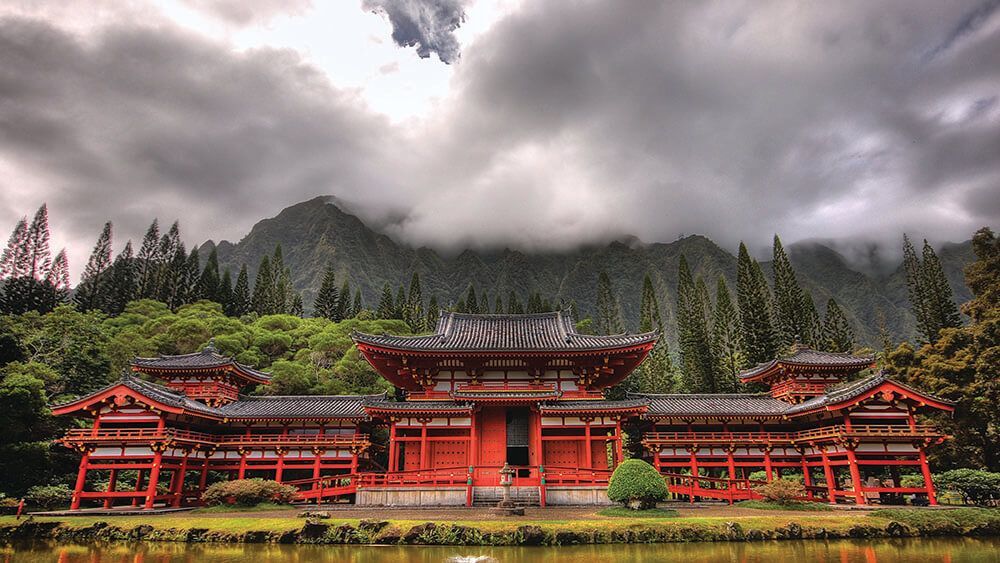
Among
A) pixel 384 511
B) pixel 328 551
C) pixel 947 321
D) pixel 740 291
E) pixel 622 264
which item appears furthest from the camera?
pixel 622 264

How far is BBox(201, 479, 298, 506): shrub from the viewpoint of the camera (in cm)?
1997

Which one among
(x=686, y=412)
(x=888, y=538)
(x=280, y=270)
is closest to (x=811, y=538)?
(x=888, y=538)

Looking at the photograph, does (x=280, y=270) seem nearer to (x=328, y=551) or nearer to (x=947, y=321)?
(x=328, y=551)

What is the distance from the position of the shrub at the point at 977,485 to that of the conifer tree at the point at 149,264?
256ft

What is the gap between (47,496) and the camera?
22.0 m

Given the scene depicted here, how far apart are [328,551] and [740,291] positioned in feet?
160

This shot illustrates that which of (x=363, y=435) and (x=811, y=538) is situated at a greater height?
(x=363, y=435)

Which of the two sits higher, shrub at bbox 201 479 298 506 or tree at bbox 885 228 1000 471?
tree at bbox 885 228 1000 471

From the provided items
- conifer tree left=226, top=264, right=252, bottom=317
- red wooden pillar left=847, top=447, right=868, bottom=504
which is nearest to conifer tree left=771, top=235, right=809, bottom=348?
red wooden pillar left=847, top=447, right=868, bottom=504

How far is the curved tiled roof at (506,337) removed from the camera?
75.6 ft

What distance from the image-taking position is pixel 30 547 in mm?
13906

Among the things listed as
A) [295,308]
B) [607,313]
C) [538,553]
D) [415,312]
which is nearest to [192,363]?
[538,553]

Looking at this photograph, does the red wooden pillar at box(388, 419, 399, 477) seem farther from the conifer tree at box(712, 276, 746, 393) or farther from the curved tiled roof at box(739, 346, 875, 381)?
the conifer tree at box(712, 276, 746, 393)

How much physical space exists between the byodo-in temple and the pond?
7.02 meters
